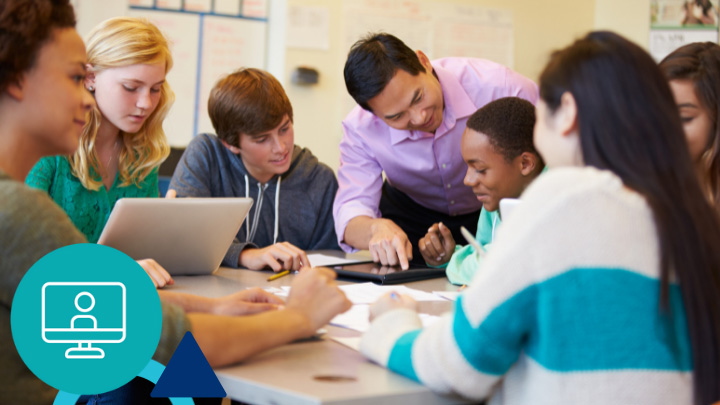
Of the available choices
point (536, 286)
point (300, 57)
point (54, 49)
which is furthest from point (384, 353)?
point (300, 57)

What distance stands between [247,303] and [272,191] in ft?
3.78

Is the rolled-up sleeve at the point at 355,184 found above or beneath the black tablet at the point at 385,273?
above

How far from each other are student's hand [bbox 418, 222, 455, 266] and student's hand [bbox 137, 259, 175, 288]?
68 cm

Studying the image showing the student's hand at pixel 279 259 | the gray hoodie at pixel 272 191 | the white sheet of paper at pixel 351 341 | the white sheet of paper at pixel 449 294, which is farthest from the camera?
the gray hoodie at pixel 272 191

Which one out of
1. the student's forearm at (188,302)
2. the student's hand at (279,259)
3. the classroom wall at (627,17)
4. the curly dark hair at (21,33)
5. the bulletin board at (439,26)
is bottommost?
the student's hand at (279,259)

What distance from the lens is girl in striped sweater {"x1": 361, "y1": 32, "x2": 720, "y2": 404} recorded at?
0.79m

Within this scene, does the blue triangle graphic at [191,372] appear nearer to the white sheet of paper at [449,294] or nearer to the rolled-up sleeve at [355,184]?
the white sheet of paper at [449,294]

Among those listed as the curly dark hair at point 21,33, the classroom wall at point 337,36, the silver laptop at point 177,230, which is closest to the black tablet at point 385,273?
the silver laptop at point 177,230

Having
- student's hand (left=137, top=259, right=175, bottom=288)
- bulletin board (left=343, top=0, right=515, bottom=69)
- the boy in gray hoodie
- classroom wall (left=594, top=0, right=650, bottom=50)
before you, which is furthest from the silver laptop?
classroom wall (left=594, top=0, right=650, bottom=50)

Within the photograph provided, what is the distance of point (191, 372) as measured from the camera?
0.91 m

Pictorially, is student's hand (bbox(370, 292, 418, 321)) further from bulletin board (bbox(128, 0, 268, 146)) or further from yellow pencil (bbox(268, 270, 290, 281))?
bulletin board (bbox(128, 0, 268, 146))

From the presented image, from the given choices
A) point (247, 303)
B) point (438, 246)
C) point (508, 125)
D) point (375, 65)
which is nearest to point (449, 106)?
point (375, 65)

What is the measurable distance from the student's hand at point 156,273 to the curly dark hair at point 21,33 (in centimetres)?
64

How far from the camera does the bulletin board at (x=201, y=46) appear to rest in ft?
11.8
